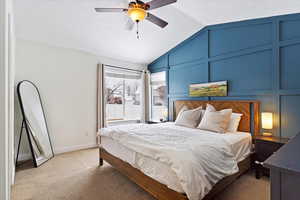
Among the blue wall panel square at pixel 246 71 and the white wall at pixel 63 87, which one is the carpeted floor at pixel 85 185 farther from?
the blue wall panel square at pixel 246 71

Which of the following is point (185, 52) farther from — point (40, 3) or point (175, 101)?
point (40, 3)

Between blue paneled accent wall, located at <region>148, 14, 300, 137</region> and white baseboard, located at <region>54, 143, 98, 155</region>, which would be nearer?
blue paneled accent wall, located at <region>148, 14, 300, 137</region>

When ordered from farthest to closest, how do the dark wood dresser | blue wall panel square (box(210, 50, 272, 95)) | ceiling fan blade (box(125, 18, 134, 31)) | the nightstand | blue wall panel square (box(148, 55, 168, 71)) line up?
blue wall panel square (box(148, 55, 168, 71)) < blue wall panel square (box(210, 50, 272, 95)) < ceiling fan blade (box(125, 18, 134, 31)) < the nightstand < the dark wood dresser

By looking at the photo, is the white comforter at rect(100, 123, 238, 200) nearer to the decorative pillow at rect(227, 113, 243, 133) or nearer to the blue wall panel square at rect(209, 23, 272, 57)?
the decorative pillow at rect(227, 113, 243, 133)

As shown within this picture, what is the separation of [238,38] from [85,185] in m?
3.99

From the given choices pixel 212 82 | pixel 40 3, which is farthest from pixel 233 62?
pixel 40 3

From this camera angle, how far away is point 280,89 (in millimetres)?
2854

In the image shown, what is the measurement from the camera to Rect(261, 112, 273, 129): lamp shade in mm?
2838

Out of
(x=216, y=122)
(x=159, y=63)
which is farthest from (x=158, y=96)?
(x=216, y=122)

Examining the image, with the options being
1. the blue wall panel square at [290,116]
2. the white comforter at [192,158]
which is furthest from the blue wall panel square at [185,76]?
the white comforter at [192,158]

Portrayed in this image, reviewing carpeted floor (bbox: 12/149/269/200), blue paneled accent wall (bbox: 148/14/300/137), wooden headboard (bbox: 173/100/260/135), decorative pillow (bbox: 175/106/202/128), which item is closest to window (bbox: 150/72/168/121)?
blue paneled accent wall (bbox: 148/14/300/137)

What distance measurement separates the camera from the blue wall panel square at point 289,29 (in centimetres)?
273

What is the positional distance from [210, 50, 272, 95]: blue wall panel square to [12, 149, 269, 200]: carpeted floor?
1.67 metres

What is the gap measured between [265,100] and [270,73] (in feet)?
1.68
